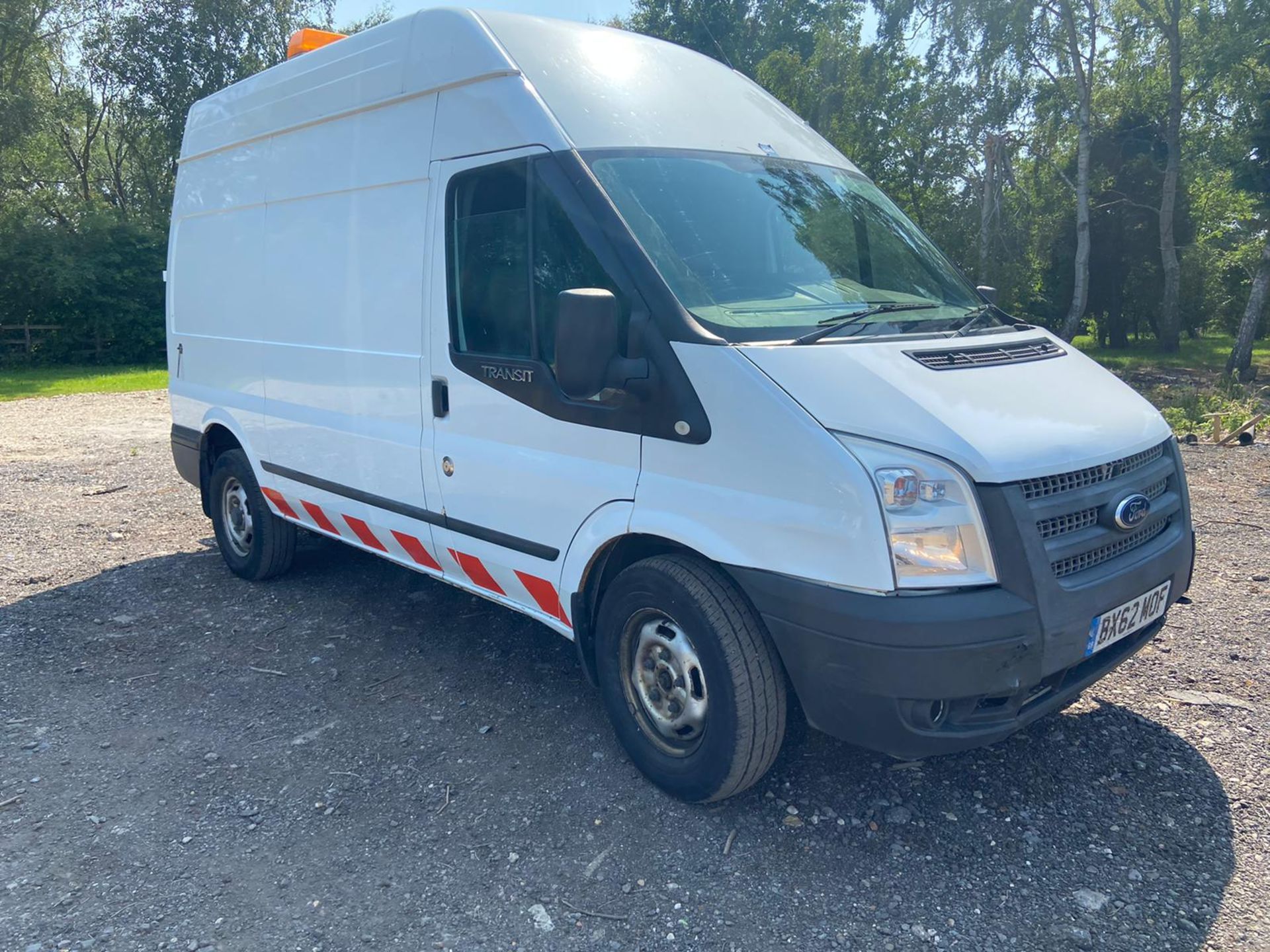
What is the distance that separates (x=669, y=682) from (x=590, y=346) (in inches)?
48.7

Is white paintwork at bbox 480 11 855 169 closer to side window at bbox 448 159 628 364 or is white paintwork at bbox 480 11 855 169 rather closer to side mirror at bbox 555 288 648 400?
side window at bbox 448 159 628 364

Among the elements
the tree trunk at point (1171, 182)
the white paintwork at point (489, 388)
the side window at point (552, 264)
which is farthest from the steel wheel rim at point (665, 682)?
the tree trunk at point (1171, 182)

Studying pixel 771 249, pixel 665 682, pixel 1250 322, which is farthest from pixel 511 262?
pixel 1250 322

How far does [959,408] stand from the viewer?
2.97 m

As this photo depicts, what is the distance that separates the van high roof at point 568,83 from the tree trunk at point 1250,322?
19.0m

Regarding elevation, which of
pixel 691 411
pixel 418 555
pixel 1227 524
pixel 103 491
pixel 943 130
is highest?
pixel 943 130

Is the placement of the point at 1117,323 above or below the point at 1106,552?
above

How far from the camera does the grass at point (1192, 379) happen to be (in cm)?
1112

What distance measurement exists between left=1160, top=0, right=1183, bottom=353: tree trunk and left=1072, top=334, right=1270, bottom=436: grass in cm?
88

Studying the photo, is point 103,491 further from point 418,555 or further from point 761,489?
point 761,489

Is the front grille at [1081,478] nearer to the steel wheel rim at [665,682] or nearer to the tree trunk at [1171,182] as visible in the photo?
the steel wheel rim at [665,682]

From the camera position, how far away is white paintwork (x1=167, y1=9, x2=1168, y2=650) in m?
2.94

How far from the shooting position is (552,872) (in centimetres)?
311

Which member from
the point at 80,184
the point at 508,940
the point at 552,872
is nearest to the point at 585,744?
the point at 552,872
